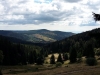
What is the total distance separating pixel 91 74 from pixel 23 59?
125 metres

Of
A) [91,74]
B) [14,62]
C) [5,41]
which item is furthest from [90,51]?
[91,74]

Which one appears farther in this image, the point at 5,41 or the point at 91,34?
the point at 5,41

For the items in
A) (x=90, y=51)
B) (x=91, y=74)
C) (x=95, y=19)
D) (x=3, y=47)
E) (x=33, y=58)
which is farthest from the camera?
(x=33, y=58)

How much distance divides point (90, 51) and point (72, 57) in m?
11.9

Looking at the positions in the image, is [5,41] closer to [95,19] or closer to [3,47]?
[3,47]

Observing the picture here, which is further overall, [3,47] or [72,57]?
[3,47]

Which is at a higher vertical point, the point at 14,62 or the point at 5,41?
the point at 5,41

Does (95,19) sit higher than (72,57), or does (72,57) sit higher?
(95,19)

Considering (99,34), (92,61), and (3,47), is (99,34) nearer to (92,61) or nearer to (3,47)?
(92,61)

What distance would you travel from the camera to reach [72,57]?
420ft

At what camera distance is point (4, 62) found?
14525 centimetres

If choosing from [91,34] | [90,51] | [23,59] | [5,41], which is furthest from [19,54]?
[91,34]

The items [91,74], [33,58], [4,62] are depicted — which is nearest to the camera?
[91,74]

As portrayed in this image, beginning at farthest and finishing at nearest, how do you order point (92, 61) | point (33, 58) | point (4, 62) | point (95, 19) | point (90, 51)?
point (33, 58) < point (4, 62) < point (90, 51) < point (92, 61) < point (95, 19)
